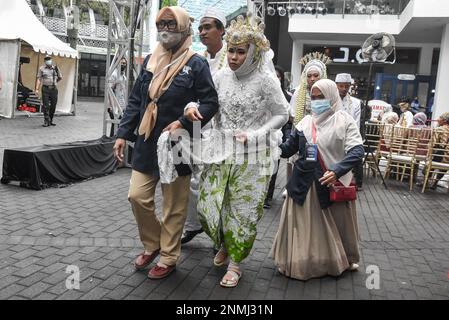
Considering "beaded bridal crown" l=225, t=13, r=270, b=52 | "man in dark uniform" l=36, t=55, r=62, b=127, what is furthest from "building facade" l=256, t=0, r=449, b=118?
"beaded bridal crown" l=225, t=13, r=270, b=52

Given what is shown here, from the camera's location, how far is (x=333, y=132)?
11.7 feet

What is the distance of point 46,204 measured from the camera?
561 cm

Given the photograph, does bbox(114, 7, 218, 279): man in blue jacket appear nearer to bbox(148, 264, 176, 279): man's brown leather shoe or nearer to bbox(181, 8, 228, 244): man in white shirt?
bbox(148, 264, 176, 279): man's brown leather shoe

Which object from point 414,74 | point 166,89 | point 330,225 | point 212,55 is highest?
point 414,74

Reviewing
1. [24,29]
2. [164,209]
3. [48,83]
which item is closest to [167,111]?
[164,209]

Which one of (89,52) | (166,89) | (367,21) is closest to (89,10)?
(89,52)

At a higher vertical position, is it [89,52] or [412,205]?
[89,52]

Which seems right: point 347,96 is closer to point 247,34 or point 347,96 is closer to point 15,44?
point 247,34

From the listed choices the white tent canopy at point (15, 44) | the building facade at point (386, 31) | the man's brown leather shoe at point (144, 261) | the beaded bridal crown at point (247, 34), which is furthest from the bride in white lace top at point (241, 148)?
the white tent canopy at point (15, 44)

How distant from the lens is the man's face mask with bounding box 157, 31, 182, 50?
331 centimetres

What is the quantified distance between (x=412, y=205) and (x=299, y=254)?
4.08 metres
